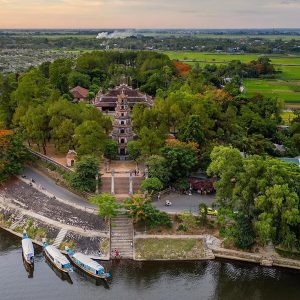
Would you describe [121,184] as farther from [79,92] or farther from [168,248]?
[79,92]

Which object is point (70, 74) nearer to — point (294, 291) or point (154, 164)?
point (154, 164)

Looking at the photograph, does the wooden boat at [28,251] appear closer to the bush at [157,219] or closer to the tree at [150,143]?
the bush at [157,219]

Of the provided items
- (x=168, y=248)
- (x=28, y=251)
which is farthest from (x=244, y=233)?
(x=28, y=251)

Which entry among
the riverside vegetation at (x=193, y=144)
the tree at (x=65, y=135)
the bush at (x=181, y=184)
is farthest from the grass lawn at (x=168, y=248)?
the tree at (x=65, y=135)

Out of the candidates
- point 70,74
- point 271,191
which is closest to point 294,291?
point 271,191

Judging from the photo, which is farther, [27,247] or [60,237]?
[60,237]

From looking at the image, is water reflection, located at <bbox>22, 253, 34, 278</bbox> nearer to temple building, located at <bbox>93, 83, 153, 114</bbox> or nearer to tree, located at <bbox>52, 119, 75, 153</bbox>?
tree, located at <bbox>52, 119, 75, 153</bbox>
